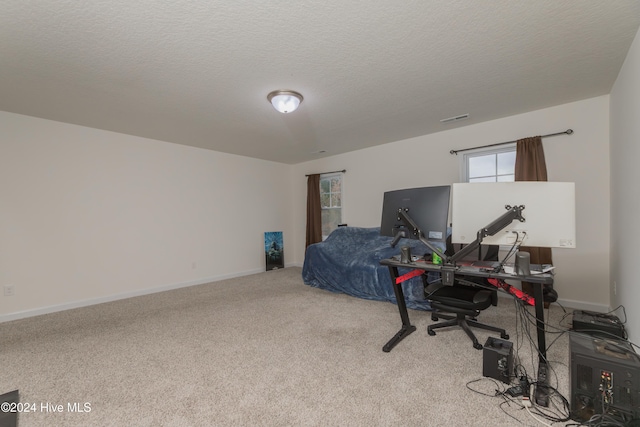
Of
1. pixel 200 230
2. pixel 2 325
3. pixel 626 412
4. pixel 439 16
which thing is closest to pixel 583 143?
pixel 439 16

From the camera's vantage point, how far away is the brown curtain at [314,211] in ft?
19.3

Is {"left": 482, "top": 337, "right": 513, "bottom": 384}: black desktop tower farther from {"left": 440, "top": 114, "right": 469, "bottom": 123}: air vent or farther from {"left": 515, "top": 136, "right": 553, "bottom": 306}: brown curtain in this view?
{"left": 440, "top": 114, "right": 469, "bottom": 123}: air vent

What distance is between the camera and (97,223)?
384 centimetres

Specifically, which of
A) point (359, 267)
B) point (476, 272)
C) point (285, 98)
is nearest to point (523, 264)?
point (476, 272)

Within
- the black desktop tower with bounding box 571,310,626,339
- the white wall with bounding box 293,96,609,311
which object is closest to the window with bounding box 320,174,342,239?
the white wall with bounding box 293,96,609,311

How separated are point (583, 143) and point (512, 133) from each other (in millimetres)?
715

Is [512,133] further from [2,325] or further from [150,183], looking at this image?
[2,325]

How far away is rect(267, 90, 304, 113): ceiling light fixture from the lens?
271 cm

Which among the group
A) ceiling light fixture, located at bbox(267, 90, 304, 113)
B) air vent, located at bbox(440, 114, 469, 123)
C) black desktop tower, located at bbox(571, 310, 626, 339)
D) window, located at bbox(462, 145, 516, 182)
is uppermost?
air vent, located at bbox(440, 114, 469, 123)

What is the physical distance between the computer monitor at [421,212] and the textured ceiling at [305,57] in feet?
3.59

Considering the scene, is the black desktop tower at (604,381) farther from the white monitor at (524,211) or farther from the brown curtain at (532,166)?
the brown curtain at (532,166)

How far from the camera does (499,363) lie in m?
1.83

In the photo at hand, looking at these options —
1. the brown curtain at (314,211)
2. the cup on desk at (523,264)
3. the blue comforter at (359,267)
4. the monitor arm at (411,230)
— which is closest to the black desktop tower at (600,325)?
the cup on desk at (523,264)

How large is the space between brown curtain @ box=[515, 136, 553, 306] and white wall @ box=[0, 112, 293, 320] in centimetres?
453
